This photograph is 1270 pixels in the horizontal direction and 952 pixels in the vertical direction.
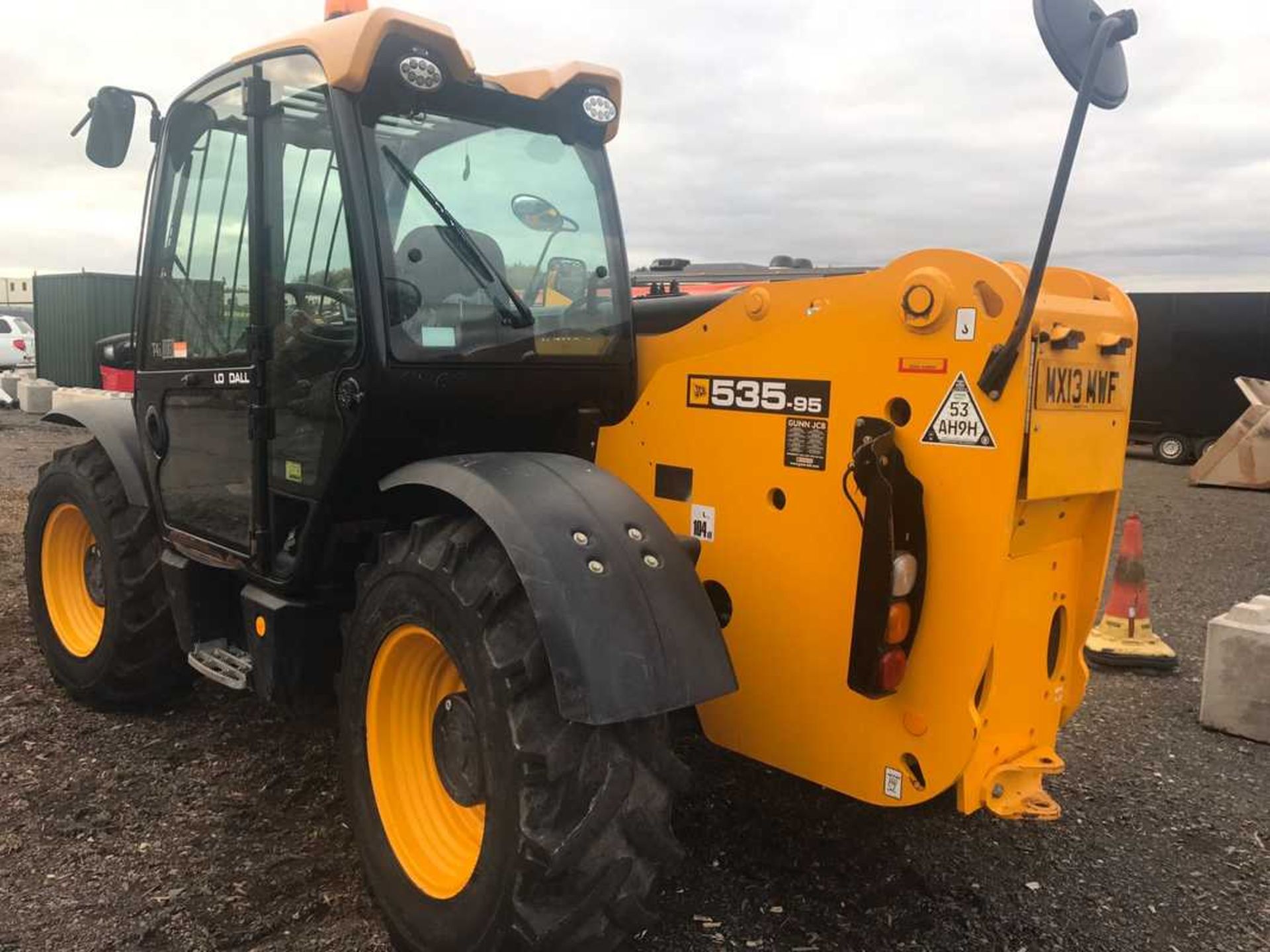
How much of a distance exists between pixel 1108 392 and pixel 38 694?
4395 mm

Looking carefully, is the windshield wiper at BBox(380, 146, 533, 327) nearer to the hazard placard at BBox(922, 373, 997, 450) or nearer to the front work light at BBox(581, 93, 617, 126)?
the front work light at BBox(581, 93, 617, 126)

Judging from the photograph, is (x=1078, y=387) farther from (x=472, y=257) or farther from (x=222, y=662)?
(x=222, y=662)

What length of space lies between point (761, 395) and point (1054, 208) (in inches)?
37.0

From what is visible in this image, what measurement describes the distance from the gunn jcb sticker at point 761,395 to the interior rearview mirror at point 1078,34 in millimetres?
922

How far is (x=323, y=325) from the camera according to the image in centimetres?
299

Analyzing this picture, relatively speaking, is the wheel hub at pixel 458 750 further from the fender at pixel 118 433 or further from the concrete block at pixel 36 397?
the concrete block at pixel 36 397

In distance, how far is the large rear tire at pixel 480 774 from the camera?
2262 mm

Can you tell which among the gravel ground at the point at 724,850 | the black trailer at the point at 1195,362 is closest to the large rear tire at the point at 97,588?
the gravel ground at the point at 724,850

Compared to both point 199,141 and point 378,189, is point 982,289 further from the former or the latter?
point 199,141

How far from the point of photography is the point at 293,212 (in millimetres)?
3092

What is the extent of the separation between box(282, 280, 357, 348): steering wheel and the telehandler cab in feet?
0.04

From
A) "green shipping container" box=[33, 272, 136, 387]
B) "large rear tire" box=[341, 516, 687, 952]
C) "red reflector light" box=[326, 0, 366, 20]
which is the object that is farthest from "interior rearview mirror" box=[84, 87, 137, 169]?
"green shipping container" box=[33, 272, 136, 387]

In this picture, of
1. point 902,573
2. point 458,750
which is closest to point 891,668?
point 902,573

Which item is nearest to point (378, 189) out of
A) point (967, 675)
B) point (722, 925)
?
point (967, 675)
